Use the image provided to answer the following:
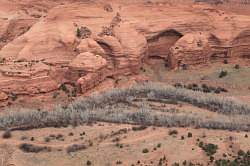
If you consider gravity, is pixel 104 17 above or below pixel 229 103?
above

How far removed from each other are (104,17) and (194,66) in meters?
6.21

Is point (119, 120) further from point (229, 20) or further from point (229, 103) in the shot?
point (229, 20)

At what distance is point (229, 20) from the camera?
1667 inches

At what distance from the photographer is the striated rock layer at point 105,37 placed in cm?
3722

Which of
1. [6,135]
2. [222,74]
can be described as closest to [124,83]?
[222,74]

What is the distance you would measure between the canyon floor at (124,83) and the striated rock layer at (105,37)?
2.4 inches

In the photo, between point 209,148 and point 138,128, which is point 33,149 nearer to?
point 138,128

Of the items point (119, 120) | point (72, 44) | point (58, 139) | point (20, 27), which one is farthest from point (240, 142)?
point (20, 27)

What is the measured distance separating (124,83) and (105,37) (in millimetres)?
2940

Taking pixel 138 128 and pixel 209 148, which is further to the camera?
pixel 138 128

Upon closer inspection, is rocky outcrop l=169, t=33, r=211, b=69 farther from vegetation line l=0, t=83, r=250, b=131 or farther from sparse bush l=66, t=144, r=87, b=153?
sparse bush l=66, t=144, r=87, b=153

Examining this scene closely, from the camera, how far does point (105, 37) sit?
39344 mm

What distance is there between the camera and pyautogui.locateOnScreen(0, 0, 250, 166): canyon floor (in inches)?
→ 1167

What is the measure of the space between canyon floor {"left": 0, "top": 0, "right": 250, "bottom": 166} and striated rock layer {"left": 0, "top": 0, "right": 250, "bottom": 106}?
2.4 inches
